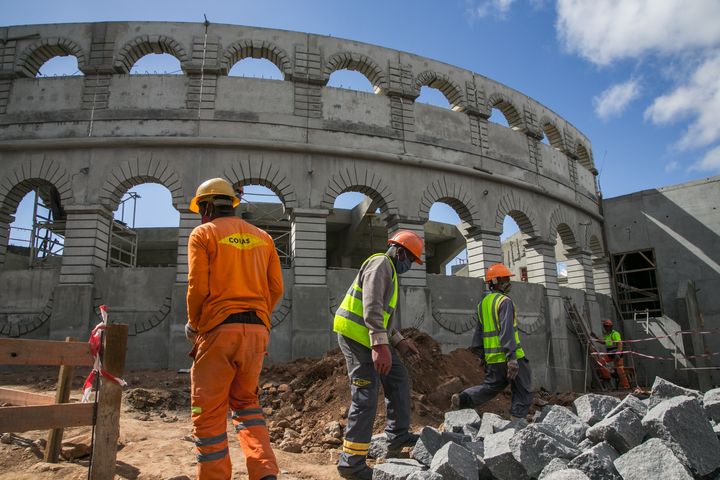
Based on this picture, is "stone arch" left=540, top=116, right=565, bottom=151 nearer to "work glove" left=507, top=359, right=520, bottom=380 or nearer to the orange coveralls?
"work glove" left=507, top=359, right=520, bottom=380

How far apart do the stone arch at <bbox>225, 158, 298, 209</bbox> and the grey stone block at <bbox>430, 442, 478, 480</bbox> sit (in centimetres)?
933

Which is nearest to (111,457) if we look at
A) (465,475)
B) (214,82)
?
(465,475)

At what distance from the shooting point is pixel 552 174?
17.2 metres

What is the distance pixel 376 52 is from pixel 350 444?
12.6 metres

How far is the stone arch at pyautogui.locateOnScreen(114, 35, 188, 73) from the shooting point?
1289 centimetres

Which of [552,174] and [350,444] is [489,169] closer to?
[552,174]

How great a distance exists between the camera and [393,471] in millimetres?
3584

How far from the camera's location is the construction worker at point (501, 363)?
226 inches

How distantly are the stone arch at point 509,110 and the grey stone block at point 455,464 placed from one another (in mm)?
14312

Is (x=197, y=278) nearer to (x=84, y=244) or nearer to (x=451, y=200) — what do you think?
(x=84, y=244)

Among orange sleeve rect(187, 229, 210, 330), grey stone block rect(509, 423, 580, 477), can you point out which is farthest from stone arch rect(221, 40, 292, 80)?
grey stone block rect(509, 423, 580, 477)

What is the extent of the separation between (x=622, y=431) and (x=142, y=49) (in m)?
14.1

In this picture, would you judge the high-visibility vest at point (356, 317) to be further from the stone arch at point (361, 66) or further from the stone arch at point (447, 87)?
the stone arch at point (447, 87)

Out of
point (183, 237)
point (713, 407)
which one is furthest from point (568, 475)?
point (183, 237)
